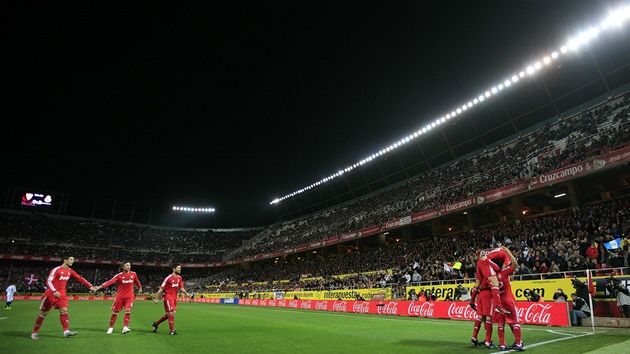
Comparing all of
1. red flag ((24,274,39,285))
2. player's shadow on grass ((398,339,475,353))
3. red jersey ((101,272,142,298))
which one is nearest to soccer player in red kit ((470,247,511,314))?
player's shadow on grass ((398,339,475,353))

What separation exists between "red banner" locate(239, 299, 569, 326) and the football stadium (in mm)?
81

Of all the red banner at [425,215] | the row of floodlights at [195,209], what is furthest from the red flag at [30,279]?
the red banner at [425,215]

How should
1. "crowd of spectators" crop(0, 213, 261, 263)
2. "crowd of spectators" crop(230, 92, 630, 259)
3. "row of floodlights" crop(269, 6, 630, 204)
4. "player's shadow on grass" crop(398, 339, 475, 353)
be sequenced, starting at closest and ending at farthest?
"player's shadow on grass" crop(398, 339, 475, 353), "row of floodlights" crop(269, 6, 630, 204), "crowd of spectators" crop(230, 92, 630, 259), "crowd of spectators" crop(0, 213, 261, 263)

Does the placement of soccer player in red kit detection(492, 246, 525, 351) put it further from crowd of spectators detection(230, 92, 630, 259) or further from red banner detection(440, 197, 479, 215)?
red banner detection(440, 197, 479, 215)

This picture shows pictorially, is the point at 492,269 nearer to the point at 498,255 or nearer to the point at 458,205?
the point at 498,255

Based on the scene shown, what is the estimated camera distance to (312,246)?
49000 mm

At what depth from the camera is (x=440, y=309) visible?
17531mm

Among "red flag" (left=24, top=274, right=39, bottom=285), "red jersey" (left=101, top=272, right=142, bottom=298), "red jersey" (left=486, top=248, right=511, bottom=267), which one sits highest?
"red jersey" (left=486, top=248, right=511, bottom=267)

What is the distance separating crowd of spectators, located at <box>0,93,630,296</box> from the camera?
67.1 ft

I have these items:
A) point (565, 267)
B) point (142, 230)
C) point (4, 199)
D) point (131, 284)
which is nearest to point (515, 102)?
point (565, 267)

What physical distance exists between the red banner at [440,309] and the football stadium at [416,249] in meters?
0.08

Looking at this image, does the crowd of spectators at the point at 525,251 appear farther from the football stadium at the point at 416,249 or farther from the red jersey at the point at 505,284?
the red jersey at the point at 505,284

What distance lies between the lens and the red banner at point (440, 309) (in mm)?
12523

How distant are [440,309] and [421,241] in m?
21.5
